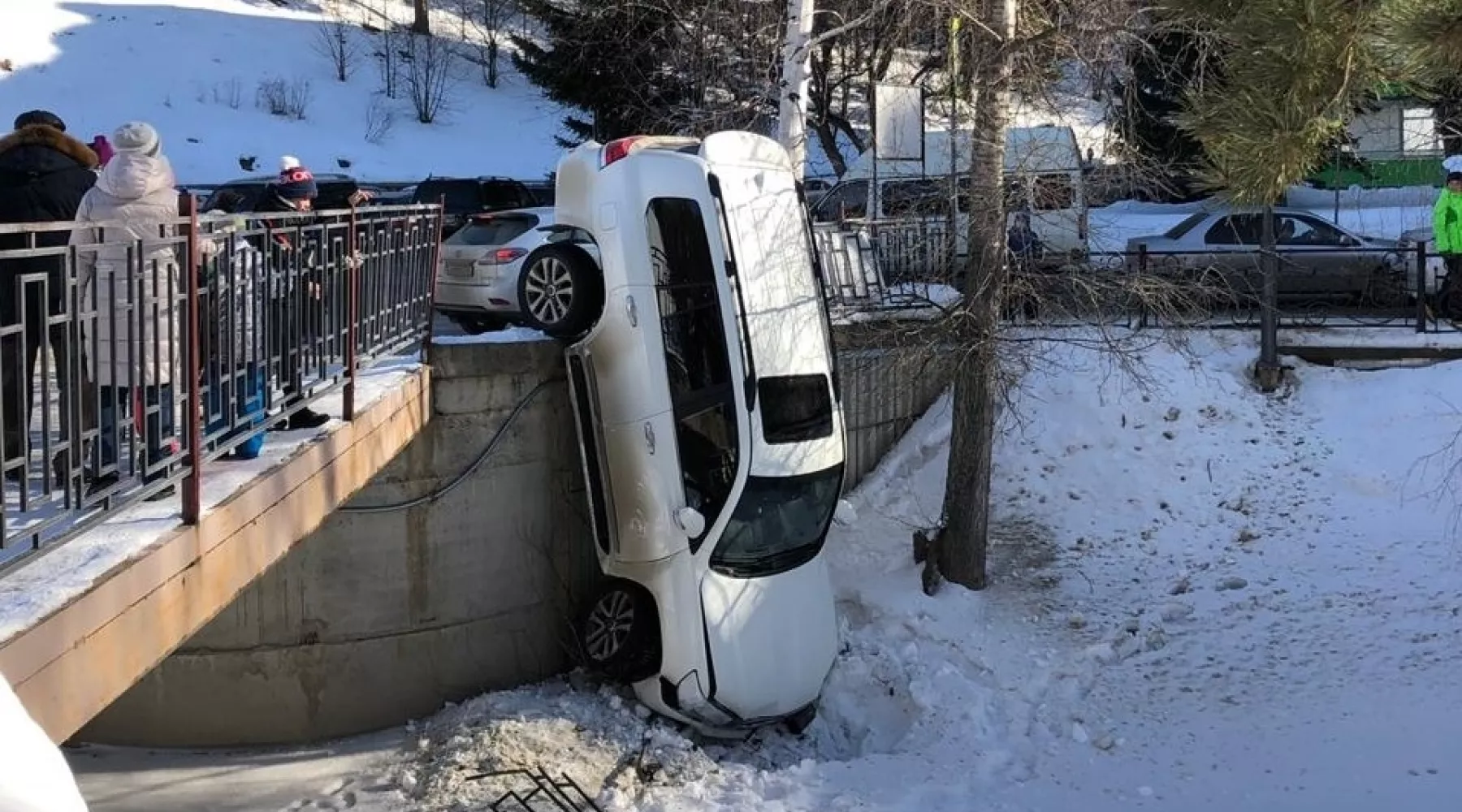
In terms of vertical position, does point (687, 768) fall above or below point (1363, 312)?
below

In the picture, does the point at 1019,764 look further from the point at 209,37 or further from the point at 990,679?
the point at 209,37

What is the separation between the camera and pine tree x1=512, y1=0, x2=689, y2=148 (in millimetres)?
18781

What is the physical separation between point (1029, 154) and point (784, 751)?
18.6 feet

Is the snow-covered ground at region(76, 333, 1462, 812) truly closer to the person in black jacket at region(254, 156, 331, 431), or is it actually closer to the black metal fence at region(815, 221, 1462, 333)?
the black metal fence at region(815, 221, 1462, 333)

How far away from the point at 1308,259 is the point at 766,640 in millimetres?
9850

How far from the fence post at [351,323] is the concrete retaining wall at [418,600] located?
2856mm

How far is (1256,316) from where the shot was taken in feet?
48.0

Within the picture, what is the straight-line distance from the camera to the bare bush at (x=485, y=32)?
39.9m

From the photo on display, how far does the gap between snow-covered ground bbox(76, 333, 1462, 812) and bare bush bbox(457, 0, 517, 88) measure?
2876cm

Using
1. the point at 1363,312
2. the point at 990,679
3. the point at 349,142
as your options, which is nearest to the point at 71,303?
the point at 990,679

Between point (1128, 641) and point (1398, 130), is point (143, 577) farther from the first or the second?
point (1128, 641)

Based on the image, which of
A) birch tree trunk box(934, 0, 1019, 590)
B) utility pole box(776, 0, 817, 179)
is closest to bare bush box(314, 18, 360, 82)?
utility pole box(776, 0, 817, 179)

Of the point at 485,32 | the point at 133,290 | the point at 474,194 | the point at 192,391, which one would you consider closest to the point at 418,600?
the point at 192,391

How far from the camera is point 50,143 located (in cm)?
584
